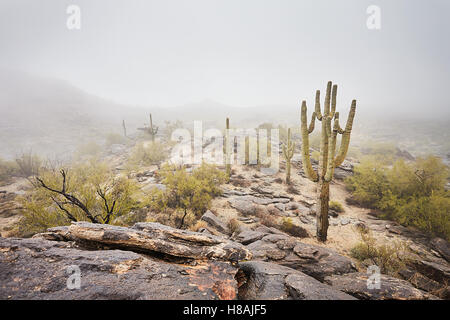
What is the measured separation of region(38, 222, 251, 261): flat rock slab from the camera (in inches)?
127

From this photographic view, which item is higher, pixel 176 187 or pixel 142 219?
pixel 176 187

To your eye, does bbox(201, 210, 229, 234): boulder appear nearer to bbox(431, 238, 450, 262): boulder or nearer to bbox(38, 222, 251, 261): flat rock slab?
bbox(38, 222, 251, 261): flat rock slab

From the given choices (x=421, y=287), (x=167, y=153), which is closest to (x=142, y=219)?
(x=421, y=287)

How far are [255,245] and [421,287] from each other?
13.0 ft

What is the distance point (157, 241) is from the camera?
331cm

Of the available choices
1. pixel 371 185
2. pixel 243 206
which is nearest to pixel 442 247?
pixel 371 185

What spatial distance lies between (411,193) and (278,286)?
10.3 m

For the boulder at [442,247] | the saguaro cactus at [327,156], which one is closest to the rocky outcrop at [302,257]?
the saguaro cactus at [327,156]

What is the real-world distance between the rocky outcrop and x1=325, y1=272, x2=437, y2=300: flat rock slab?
58 cm

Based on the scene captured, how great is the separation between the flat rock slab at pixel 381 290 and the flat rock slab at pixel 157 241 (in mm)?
1985

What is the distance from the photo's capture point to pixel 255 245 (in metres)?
5.25

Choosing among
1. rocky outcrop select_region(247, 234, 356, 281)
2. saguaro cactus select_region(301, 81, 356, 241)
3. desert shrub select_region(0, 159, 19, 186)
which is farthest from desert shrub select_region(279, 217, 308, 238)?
desert shrub select_region(0, 159, 19, 186)

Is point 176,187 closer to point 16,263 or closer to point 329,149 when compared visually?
point 16,263
